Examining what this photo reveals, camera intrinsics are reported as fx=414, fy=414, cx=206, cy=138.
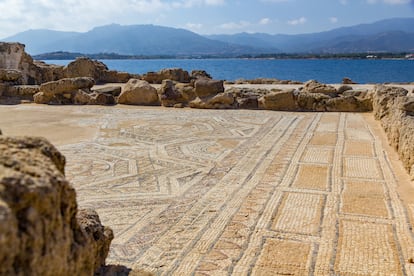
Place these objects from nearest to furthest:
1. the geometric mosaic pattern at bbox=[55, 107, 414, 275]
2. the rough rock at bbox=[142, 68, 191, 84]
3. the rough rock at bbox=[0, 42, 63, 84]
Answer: the geometric mosaic pattern at bbox=[55, 107, 414, 275], the rough rock at bbox=[0, 42, 63, 84], the rough rock at bbox=[142, 68, 191, 84]

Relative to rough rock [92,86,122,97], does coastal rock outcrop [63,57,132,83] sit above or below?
above

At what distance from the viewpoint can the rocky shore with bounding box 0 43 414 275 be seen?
1.68 m

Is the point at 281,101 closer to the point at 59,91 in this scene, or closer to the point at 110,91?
the point at 110,91

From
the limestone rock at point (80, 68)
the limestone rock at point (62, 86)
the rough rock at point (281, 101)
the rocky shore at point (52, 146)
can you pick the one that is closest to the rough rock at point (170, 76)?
the rocky shore at point (52, 146)

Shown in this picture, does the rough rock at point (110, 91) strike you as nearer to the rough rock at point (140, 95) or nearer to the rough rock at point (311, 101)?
the rough rock at point (140, 95)

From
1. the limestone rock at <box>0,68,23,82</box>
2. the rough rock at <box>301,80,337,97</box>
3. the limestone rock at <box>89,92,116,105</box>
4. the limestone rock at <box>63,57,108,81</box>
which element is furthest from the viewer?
the limestone rock at <box>63,57,108,81</box>

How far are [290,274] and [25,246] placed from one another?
2372mm

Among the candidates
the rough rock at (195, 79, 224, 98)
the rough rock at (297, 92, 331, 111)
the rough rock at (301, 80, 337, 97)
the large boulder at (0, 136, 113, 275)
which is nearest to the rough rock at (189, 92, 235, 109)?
the rough rock at (195, 79, 224, 98)

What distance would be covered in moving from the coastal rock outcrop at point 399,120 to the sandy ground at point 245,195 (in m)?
0.21

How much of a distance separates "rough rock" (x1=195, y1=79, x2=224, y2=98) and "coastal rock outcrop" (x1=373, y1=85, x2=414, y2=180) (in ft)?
16.4

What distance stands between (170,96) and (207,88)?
4.42 feet

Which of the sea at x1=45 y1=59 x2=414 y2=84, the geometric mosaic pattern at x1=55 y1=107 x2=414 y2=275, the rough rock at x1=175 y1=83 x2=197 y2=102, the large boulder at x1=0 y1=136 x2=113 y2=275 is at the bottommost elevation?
the sea at x1=45 y1=59 x2=414 y2=84

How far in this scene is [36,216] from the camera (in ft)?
5.65

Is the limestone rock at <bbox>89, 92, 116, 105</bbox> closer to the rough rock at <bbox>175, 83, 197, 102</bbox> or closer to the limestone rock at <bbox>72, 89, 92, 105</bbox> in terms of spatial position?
the limestone rock at <bbox>72, 89, 92, 105</bbox>
